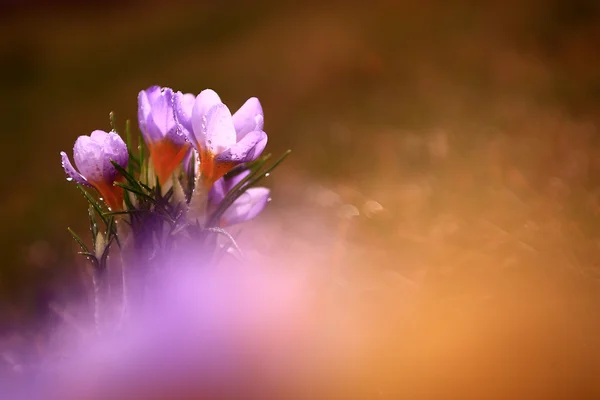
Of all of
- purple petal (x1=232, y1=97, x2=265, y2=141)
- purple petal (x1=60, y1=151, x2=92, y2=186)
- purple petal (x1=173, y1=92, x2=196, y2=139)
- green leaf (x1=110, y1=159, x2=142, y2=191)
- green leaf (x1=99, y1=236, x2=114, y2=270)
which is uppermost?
purple petal (x1=232, y1=97, x2=265, y2=141)

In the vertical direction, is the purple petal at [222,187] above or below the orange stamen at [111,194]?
above

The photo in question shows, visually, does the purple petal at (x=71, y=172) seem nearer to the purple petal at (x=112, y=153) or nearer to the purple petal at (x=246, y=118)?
the purple petal at (x=112, y=153)

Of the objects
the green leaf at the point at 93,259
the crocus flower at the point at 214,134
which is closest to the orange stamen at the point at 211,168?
the crocus flower at the point at 214,134

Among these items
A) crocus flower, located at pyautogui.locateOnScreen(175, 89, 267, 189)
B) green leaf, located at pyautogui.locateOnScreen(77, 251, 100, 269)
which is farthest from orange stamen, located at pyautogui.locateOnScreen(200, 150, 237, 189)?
green leaf, located at pyautogui.locateOnScreen(77, 251, 100, 269)

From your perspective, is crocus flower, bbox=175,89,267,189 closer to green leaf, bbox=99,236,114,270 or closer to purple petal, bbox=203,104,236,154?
purple petal, bbox=203,104,236,154

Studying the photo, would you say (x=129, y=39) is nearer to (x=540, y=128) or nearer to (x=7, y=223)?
(x=7, y=223)

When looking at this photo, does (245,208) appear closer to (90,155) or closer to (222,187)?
(222,187)
